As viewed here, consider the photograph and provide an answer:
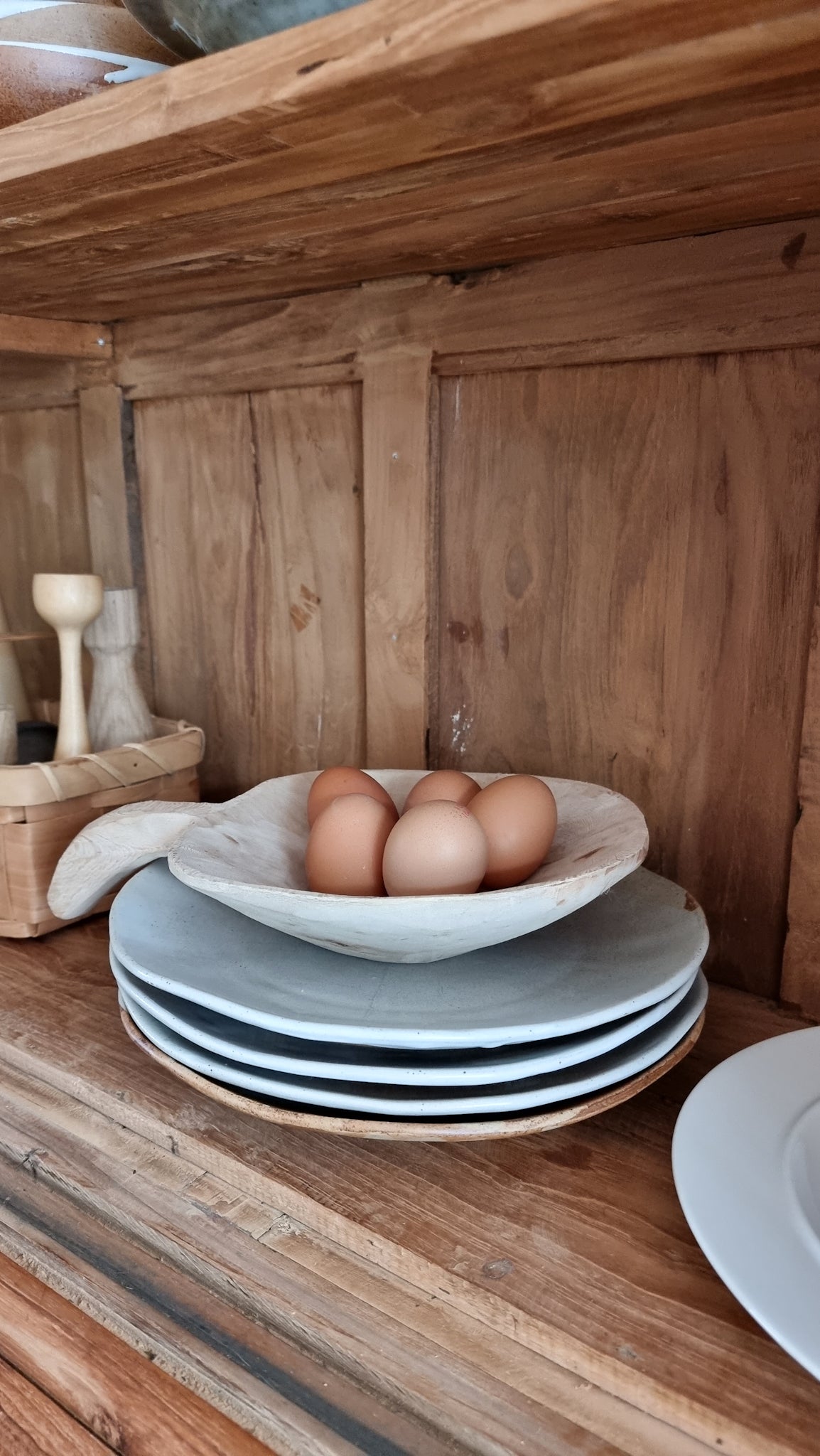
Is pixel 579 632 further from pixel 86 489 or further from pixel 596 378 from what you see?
pixel 86 489

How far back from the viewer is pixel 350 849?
62 centimetres

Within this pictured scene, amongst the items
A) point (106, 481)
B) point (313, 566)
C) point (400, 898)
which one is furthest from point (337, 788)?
point (106, 481)

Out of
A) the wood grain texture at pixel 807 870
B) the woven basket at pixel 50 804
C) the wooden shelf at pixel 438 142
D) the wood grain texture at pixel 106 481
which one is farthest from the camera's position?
the wood grain texture at pixel 106 481

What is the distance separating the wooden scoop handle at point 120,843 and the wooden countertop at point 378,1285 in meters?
0.15

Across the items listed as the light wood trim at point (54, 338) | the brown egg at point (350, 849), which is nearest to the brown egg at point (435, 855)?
the brown egg at point (350, 849)

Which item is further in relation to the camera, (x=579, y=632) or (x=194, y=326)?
(x=194, y=326)

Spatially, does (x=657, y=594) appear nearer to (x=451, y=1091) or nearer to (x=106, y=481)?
(x=451, y=1091)

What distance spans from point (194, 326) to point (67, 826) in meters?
0.50

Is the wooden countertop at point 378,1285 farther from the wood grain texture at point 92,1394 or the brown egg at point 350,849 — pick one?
the brown egg at point 350,849

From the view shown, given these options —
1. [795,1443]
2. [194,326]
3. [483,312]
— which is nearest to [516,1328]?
[795,1443]

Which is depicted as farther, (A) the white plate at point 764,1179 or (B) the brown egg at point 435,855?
(B) the brown egg at point 435,855

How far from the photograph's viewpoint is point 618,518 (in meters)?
0.76

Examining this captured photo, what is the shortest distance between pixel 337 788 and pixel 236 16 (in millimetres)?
447

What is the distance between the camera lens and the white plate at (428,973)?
20.7 inches
